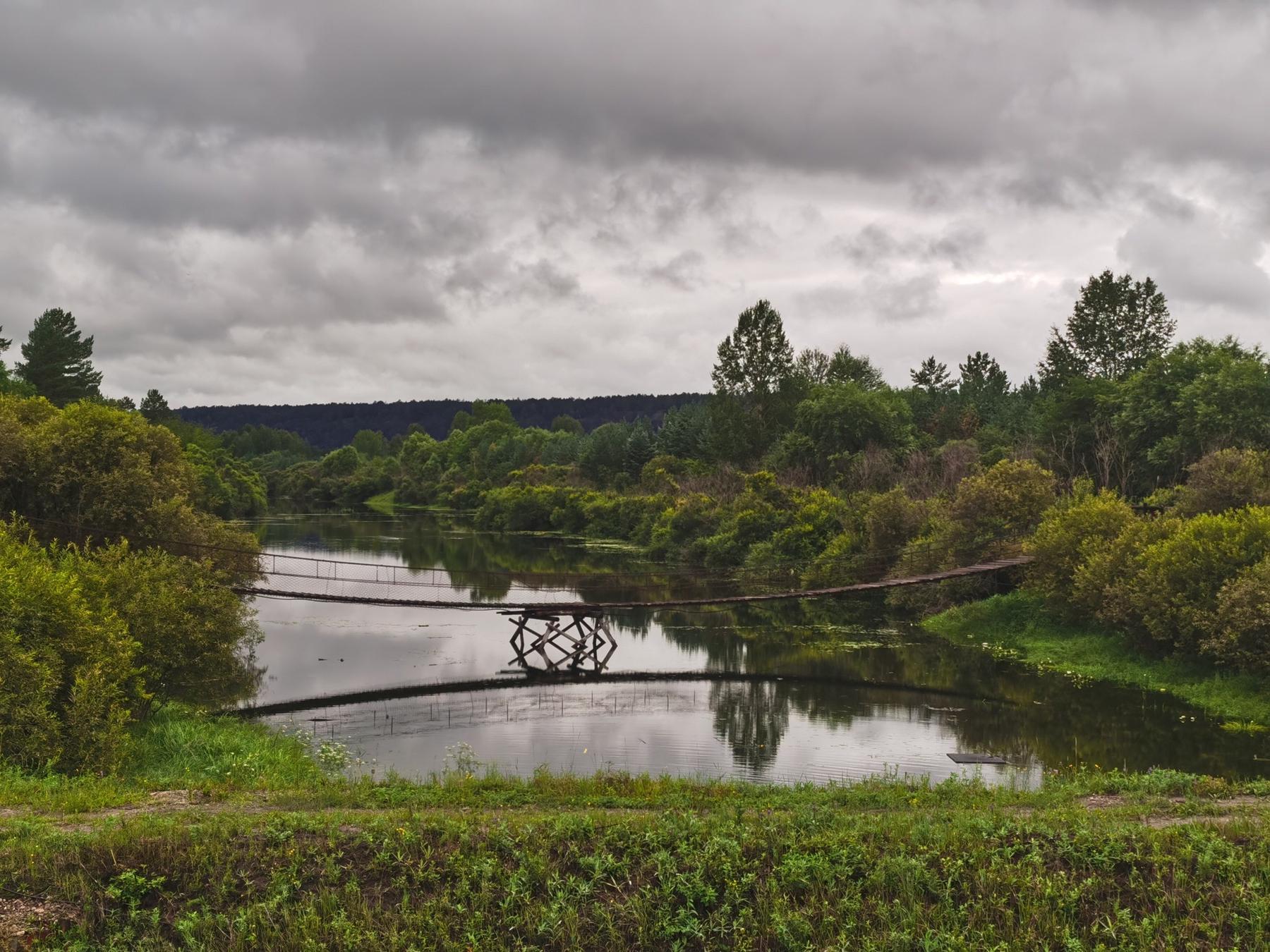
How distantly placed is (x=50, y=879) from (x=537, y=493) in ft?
277

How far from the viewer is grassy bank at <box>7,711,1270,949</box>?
34.6 ft

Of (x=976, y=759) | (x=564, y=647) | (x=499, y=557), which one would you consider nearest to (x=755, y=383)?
→ (x=499, y=557)

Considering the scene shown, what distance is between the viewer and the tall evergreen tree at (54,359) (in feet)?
210

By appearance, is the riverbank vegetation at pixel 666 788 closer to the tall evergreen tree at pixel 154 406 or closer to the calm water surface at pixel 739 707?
the calm water surface at pixel 739 707

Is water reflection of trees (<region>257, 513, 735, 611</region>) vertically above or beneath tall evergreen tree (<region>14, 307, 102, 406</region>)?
beneath

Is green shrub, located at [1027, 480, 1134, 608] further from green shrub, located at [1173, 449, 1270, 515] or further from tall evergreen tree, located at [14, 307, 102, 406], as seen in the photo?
tall evergreen tree, located at [14, 307, 102, 406]

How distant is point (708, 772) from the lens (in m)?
19.9

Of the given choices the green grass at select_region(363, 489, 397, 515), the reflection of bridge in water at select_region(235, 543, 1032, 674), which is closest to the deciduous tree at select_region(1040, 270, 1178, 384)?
the reflection of bridge in water at select_region(235, 543, 1032, 674)

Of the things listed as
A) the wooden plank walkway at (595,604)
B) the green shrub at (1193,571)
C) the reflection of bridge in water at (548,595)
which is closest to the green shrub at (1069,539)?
the wooden plank walkway at (595,604)

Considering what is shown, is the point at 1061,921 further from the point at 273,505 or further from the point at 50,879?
the point at 273,505

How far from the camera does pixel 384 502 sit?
148 m

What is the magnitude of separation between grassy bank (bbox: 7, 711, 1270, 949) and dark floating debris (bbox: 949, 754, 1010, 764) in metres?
7.54

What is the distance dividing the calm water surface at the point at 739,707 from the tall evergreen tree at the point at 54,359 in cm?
3113

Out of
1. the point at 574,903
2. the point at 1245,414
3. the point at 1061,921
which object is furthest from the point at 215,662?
the point at 1245,414
